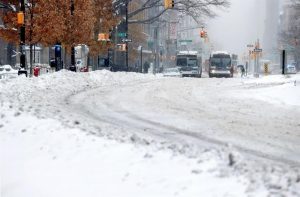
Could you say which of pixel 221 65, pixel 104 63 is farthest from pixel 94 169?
pixel 221 65

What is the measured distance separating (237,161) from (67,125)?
445cm

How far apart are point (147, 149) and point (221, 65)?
51741 mm

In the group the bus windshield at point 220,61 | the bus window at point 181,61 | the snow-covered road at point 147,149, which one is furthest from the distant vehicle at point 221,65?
the snow-covered road at point 147,149

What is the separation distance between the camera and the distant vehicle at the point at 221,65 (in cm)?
5804

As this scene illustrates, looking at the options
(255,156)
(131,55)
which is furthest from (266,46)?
(255,156)

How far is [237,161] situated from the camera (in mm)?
6395

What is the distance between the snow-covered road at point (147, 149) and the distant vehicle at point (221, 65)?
41946 millimetres

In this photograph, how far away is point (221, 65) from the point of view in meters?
58.5

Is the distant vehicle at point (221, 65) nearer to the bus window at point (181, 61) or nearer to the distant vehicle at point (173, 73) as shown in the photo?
the bus window at point (181, 61)

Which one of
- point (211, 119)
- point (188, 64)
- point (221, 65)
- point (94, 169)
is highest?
point (188, 64)

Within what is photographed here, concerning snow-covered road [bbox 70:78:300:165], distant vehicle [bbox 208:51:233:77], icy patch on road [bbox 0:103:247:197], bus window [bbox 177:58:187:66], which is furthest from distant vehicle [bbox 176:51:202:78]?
icy patch on road [bbox 0:103:247:197]

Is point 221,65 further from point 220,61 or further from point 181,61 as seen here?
point 181,61

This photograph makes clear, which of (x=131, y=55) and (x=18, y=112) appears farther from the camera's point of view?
(x=131, y=55)

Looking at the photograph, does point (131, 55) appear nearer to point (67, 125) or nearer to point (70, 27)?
point (70, 27)
